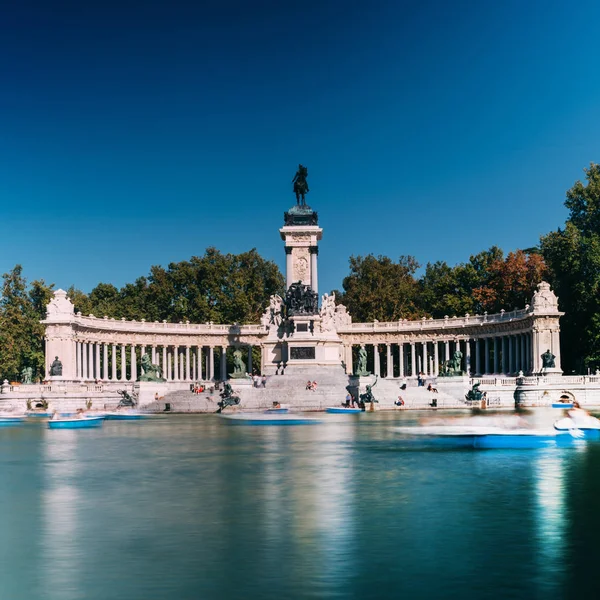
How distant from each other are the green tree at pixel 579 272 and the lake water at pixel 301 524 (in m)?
50.9

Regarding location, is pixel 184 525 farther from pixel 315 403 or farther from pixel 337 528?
pixel 315 403

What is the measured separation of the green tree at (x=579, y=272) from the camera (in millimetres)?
76625

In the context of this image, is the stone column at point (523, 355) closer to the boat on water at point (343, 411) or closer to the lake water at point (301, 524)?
the boat on water at point (343, 411)

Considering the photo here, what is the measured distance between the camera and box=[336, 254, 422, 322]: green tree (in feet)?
360

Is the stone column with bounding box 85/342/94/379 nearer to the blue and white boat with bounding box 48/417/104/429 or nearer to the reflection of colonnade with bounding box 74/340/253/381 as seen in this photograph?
the reflection of colonnade with bounding box 74/340/253/381

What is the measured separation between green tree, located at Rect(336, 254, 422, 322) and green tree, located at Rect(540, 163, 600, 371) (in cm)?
2504

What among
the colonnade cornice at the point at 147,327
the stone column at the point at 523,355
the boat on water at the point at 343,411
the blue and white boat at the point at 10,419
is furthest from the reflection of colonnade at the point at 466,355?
the blue and white boat at the point at 10,419

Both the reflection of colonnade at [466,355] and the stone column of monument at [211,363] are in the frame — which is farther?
the stone column of monument at [211,363]

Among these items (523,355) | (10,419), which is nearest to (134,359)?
(10,419)

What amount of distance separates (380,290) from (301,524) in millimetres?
97359

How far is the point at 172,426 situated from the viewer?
44.5 metres

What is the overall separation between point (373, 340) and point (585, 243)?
2750 cm

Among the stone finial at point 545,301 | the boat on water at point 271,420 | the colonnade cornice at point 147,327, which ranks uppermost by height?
the stone finial at point 545,301

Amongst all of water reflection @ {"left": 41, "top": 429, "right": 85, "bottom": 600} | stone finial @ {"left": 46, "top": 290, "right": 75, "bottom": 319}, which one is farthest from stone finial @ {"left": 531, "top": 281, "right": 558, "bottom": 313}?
water reflection @ {"left": 41, "top": 429, "right": 85, "bottom": 600}
